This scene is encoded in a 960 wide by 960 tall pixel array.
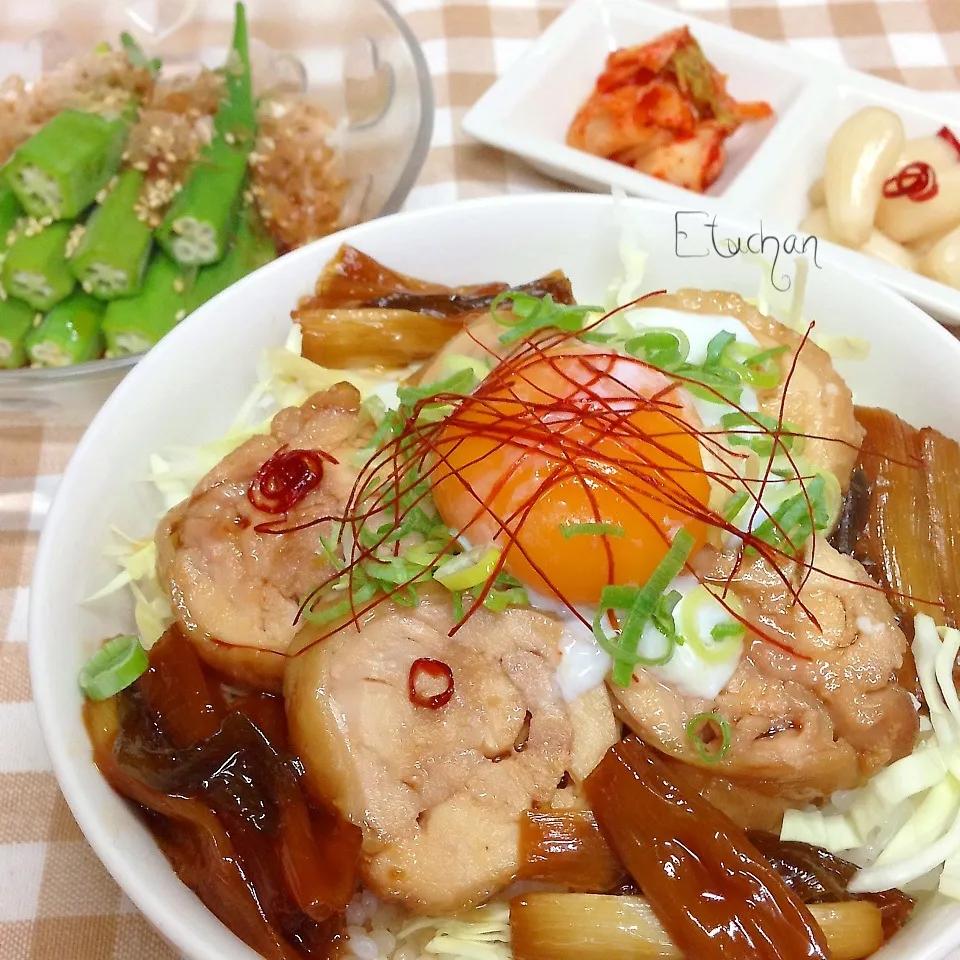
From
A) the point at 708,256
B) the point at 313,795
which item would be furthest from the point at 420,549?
the point at 708,256

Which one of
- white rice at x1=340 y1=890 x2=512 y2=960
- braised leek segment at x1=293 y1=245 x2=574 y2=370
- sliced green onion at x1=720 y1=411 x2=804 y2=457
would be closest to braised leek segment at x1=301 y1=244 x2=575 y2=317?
braised leek segment at x1=293 y1=245 x2=574 y2=370

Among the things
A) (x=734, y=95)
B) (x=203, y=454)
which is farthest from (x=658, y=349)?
(x=734, y=95)

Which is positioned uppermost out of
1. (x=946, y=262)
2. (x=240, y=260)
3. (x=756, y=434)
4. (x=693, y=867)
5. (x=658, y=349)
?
(x=946, y=262)

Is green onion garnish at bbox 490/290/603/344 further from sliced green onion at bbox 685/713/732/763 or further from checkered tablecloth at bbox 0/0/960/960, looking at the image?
checkered tablecloth at bbox 0/0/960/960

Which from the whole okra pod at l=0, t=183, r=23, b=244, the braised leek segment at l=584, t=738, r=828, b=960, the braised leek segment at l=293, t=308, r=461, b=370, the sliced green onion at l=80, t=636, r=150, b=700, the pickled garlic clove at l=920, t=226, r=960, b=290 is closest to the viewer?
the braised leek segment at l=584, t=738, r=828, b=960

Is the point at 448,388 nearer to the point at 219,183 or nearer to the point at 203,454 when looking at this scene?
the point at 203,454
